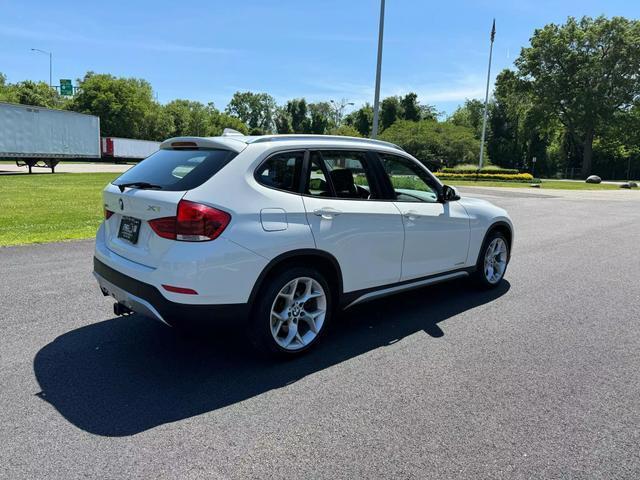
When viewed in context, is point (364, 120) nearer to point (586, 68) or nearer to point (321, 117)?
point (321, 117)

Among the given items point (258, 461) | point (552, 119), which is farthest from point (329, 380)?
point (552, 119)

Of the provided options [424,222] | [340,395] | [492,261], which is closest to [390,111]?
[492,261]

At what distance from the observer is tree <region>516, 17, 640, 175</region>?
171 ft

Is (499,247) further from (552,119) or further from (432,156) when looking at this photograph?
(552,119)

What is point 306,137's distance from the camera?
4.17m

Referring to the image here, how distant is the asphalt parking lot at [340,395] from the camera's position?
2.59 metres

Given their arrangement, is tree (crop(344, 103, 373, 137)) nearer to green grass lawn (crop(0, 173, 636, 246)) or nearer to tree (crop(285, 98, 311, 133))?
tree (crop(285, 98, 311, 133))

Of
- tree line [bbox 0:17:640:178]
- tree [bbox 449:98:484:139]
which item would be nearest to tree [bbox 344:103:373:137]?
tree line [bbox 0:17:640:178]

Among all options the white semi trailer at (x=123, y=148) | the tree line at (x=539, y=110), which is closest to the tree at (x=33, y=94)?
the tree line at (x=539, y=110)

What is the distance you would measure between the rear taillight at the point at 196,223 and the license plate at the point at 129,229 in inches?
18.4

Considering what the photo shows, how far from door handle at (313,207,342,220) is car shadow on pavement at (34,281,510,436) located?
1.13 metres

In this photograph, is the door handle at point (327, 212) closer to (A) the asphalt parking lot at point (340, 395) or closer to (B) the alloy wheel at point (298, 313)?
(B) the alloy wheel at point (298, 313)

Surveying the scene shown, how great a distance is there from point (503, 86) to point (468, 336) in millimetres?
64468

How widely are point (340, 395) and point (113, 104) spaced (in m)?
70.9
